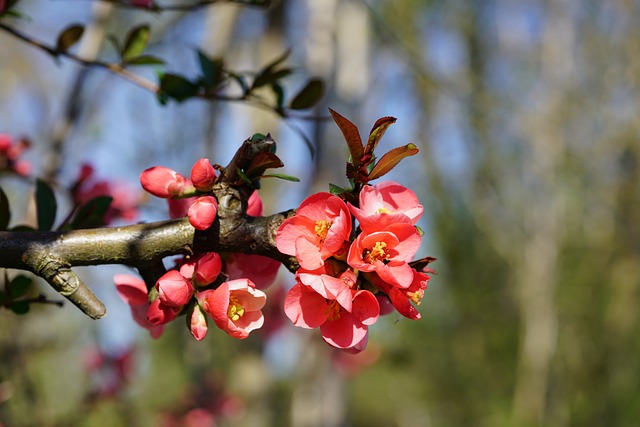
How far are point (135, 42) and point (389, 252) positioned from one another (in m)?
0.72

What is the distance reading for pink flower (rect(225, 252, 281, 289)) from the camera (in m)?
0.65

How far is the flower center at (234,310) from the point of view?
60 centimetres

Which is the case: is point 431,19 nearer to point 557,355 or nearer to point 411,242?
point 557,355

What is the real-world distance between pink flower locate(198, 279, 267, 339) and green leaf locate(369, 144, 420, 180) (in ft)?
0.51

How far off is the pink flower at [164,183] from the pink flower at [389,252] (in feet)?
0.64

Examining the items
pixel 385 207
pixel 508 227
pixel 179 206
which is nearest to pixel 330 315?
pixel 385 207

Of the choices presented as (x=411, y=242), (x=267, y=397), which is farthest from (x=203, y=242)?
(x=267, y=397)

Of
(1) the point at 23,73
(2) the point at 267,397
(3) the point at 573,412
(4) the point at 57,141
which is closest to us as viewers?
(4) the point at 57,141

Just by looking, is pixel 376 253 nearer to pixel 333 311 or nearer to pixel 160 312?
pixel 333 311

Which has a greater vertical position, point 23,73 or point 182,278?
point 182,278

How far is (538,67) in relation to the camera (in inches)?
328

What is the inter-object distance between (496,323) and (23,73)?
650cm

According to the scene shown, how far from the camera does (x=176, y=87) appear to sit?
1.03 m

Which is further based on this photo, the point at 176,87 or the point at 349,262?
the point at 176,87
